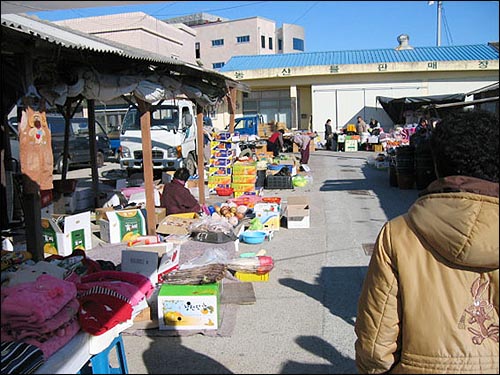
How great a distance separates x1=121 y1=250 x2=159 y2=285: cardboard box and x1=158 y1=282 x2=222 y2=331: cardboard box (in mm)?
784

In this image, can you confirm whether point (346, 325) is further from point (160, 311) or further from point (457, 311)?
point (457, 311)

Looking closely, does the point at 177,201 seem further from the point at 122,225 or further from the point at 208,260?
the point at 208,260

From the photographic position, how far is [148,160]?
25.7ft

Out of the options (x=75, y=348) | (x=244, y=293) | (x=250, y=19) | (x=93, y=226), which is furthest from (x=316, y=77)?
(x=250, y=19)

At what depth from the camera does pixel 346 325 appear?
472cm

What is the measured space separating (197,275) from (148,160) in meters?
3.20

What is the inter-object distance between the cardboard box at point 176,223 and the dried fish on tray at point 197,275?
8.29ft

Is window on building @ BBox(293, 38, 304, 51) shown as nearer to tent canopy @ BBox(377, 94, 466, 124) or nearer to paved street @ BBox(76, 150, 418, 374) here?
tent canopy @ BBox(377, 94, 466, 124)

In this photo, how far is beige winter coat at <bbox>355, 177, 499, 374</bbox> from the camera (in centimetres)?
167

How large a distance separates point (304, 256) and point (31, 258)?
3.80 meters

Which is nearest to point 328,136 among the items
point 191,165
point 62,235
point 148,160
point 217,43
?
point 191,165

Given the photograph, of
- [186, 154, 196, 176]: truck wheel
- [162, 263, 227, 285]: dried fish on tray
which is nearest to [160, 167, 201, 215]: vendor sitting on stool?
[162, 263, 227, 285]: dried fish on tray

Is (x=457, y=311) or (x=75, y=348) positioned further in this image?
(x=75, y=348)

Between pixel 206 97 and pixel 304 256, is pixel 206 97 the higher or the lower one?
the higher one
